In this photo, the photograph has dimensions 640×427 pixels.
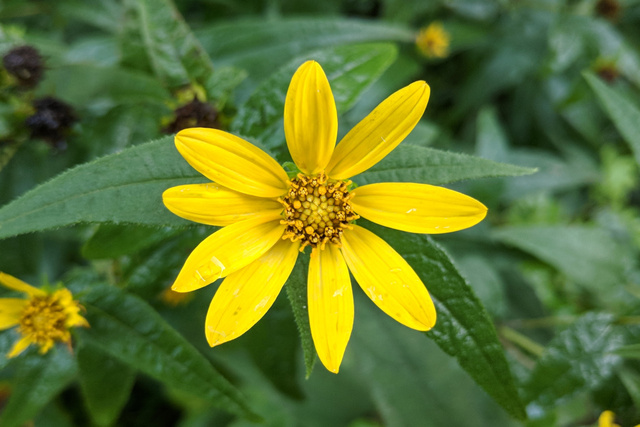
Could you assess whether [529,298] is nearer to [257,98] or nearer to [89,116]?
[257,98]

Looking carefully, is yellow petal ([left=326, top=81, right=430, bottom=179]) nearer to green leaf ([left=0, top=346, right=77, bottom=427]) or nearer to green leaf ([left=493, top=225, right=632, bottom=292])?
A: green leaf ([left=0, top=346, right=77, bottom=427])

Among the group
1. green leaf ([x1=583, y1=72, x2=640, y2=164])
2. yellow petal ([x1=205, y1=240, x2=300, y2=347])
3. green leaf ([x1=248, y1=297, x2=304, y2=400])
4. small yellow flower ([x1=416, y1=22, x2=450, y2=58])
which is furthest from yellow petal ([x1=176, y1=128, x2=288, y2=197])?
small yellow flower ([x1=416, y1=22, x2=450, y2=58])

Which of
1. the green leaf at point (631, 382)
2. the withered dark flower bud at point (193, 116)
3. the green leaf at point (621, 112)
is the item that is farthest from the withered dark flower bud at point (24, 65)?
the green leaf at point (631, 382)

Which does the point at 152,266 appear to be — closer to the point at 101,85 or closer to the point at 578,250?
the point at 101,85

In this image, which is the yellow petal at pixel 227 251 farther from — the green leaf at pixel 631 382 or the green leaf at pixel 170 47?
the green leaf at pixel 631 382

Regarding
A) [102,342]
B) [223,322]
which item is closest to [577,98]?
[223,322]

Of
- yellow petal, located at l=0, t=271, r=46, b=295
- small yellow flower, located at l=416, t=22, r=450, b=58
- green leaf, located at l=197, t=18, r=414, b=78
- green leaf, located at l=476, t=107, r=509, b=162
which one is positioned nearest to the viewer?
yellow petal, located at l=0, t=271, r=46, b=295
